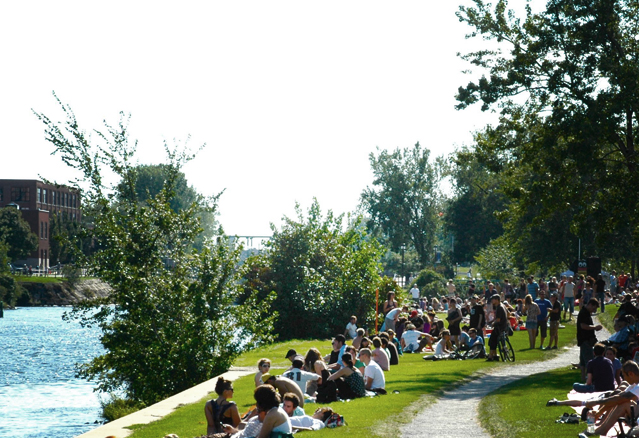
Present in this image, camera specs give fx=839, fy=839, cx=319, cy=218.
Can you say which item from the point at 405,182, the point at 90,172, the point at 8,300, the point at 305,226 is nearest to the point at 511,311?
the point at 305,226

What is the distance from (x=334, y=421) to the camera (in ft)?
47.9

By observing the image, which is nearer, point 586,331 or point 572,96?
point 586,331

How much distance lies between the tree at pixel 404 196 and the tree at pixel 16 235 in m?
50.8

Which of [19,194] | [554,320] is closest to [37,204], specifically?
[19,194]

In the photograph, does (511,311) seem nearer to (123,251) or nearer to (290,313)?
(290,313)

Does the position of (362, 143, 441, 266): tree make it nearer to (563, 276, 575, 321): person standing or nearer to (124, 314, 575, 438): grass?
(563, 276, 575, 321): person standing

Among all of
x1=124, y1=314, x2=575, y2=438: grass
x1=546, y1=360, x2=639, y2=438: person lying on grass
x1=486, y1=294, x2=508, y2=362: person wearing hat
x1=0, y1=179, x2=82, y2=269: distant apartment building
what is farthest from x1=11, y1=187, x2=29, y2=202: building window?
x1=546, y1=360, x2=639, y2=438: person lying on grass

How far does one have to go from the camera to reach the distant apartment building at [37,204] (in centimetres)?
13688

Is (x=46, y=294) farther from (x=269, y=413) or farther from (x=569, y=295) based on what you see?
(x=269, y=413)

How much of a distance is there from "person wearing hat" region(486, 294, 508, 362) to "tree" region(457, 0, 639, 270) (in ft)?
11.8

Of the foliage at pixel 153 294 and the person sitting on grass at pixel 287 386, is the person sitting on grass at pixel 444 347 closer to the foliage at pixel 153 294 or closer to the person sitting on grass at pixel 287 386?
the foliage at pixel 153 294

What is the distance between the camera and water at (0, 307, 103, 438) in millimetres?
27906

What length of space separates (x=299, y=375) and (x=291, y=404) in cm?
334

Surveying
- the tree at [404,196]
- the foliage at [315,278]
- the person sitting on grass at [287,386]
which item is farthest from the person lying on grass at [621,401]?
the tree at [404,196]
